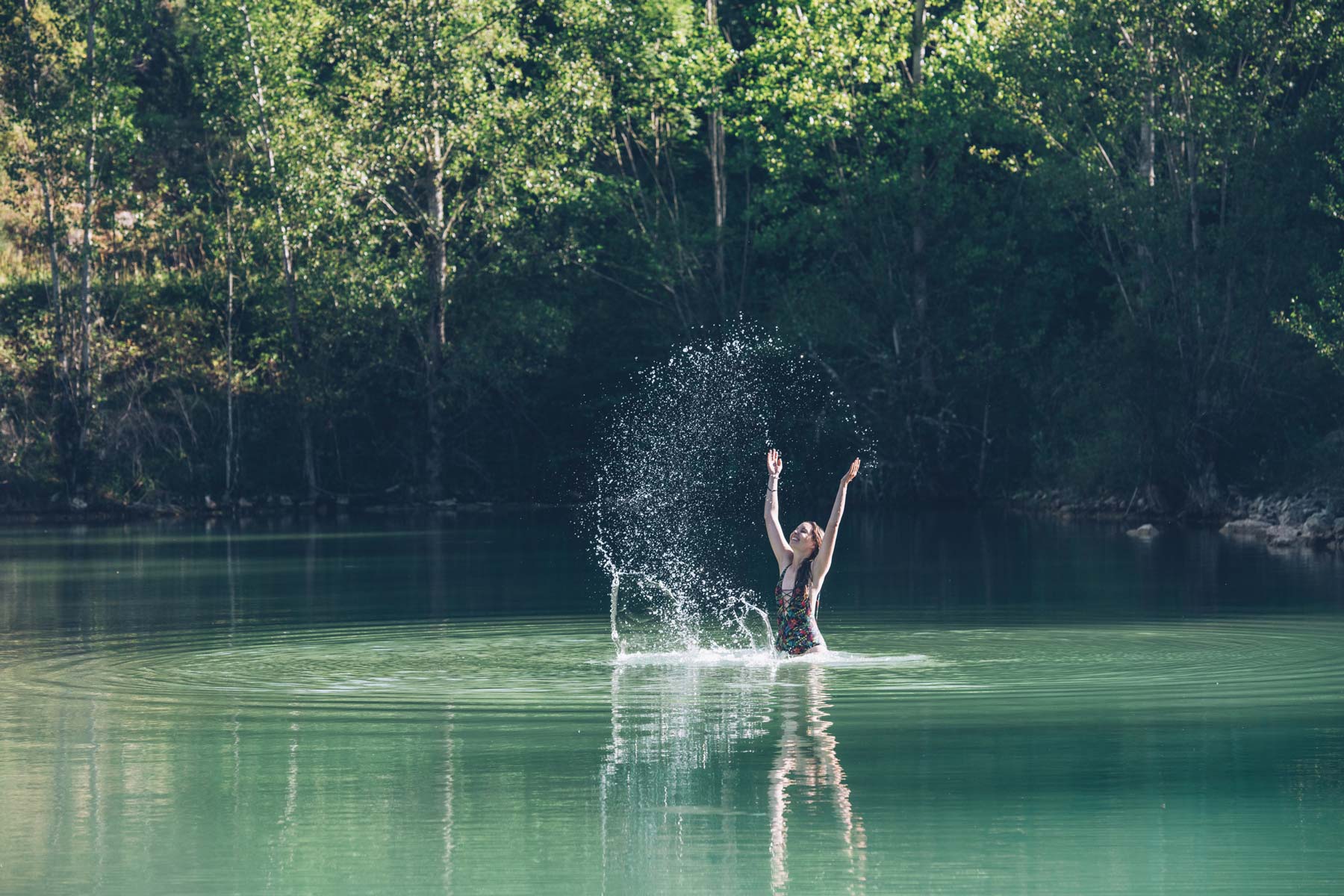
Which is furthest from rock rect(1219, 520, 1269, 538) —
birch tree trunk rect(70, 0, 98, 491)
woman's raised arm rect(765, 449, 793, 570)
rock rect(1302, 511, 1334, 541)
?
birch tree trunk rect(70, 0, 98, 491)

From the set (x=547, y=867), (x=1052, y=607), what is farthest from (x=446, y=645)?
(x=547, y=867)

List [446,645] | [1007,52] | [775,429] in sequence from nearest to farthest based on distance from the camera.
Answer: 1. [446,645]
2. [1007,52]
3. [775,429]

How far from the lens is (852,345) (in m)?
63.2

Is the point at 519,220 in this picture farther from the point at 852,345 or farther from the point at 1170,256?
the point at 1170,256

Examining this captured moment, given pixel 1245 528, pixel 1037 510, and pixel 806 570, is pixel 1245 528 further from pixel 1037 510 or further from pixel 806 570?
pixel 806 570

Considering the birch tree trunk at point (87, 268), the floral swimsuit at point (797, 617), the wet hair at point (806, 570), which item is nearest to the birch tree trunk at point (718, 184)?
the birch tree trunk at point (87, 268)

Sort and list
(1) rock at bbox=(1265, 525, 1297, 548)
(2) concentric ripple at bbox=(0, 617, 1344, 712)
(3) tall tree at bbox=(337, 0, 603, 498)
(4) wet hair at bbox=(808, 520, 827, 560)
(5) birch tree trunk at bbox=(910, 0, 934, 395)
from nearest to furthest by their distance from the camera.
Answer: (2) concentric ripple at bbox=(0, 617, 1344, 712), (4) wet hair at bbox=(808, 520, 827, 560), (1) rock at bbox=(1265, 525, 1297, 548), (5) birch tree trunk at bbox=(910, 0, 934, 395), (3) tall tree at bbox=(337, 0, 603, 498)

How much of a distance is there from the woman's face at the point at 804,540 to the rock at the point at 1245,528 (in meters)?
27.1

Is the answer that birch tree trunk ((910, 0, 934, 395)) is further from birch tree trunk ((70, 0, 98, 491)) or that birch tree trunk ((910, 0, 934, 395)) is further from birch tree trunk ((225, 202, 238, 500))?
birch tree trunk ((70, 0, 98, 491))

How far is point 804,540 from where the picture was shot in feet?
69.6

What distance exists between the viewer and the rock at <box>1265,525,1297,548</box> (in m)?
43.2

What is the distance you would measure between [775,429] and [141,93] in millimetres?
23814

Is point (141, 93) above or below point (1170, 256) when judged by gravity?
above

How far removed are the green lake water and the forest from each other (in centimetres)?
3239
